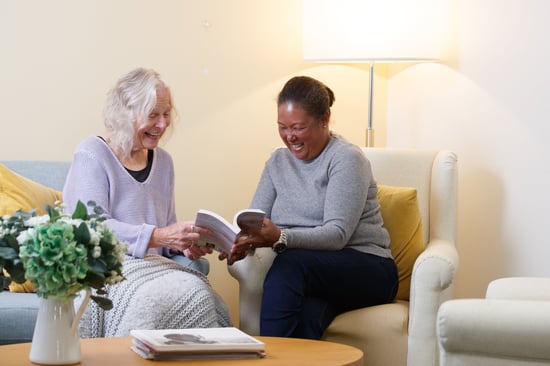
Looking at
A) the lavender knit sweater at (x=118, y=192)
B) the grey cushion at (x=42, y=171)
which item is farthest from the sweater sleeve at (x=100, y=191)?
the grey cushion at (x=42, y=171)

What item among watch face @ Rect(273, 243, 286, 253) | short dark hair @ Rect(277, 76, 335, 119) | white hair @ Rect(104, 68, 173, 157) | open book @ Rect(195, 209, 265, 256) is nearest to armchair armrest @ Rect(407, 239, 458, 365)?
watch face @ Rect(273, 243, 286, 253)

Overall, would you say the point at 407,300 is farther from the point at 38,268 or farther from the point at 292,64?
the point at 38,268

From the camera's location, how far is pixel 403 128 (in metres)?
4.30

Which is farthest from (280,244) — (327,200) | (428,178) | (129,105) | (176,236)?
(428,178)

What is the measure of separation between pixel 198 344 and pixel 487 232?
192 centimetres

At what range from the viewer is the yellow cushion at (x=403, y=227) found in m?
3.34

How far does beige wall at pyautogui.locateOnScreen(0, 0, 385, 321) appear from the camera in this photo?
11.4 feet

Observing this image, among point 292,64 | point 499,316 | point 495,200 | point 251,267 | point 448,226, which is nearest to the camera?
point 499,316

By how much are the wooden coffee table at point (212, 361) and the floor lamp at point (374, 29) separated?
1.63m

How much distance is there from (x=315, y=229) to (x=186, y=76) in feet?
3.50

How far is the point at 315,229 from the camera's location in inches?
122

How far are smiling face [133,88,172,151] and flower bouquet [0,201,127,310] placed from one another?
0.97 metres

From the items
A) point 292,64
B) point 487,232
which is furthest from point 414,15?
point 487,232

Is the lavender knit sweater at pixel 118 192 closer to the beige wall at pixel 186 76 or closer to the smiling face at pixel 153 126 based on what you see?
the smiling face at pixel 153 126
